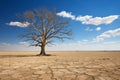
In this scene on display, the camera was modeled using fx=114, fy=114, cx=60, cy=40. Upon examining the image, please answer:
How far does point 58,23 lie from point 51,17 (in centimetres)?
174

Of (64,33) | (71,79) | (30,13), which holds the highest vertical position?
(30,13)

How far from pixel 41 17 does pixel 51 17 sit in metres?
1.93

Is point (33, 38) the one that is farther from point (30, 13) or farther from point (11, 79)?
point (11, 79)

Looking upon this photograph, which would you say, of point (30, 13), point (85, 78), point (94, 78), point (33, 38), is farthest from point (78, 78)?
point (30, 13)

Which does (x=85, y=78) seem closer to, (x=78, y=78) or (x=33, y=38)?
(x=78, y=78)

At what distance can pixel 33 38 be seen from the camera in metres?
20.9

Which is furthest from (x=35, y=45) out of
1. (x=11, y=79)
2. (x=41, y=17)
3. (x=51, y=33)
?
(x=11, y=79)

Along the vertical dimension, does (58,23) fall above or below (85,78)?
above

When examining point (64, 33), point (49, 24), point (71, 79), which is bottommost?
point (71, 79)

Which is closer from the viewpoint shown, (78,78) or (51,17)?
(78,78)

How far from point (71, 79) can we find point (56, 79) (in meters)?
0.54

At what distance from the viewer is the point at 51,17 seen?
851 inches

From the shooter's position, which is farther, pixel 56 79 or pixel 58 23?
pixel 58 23

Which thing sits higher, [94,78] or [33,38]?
[33,38]
